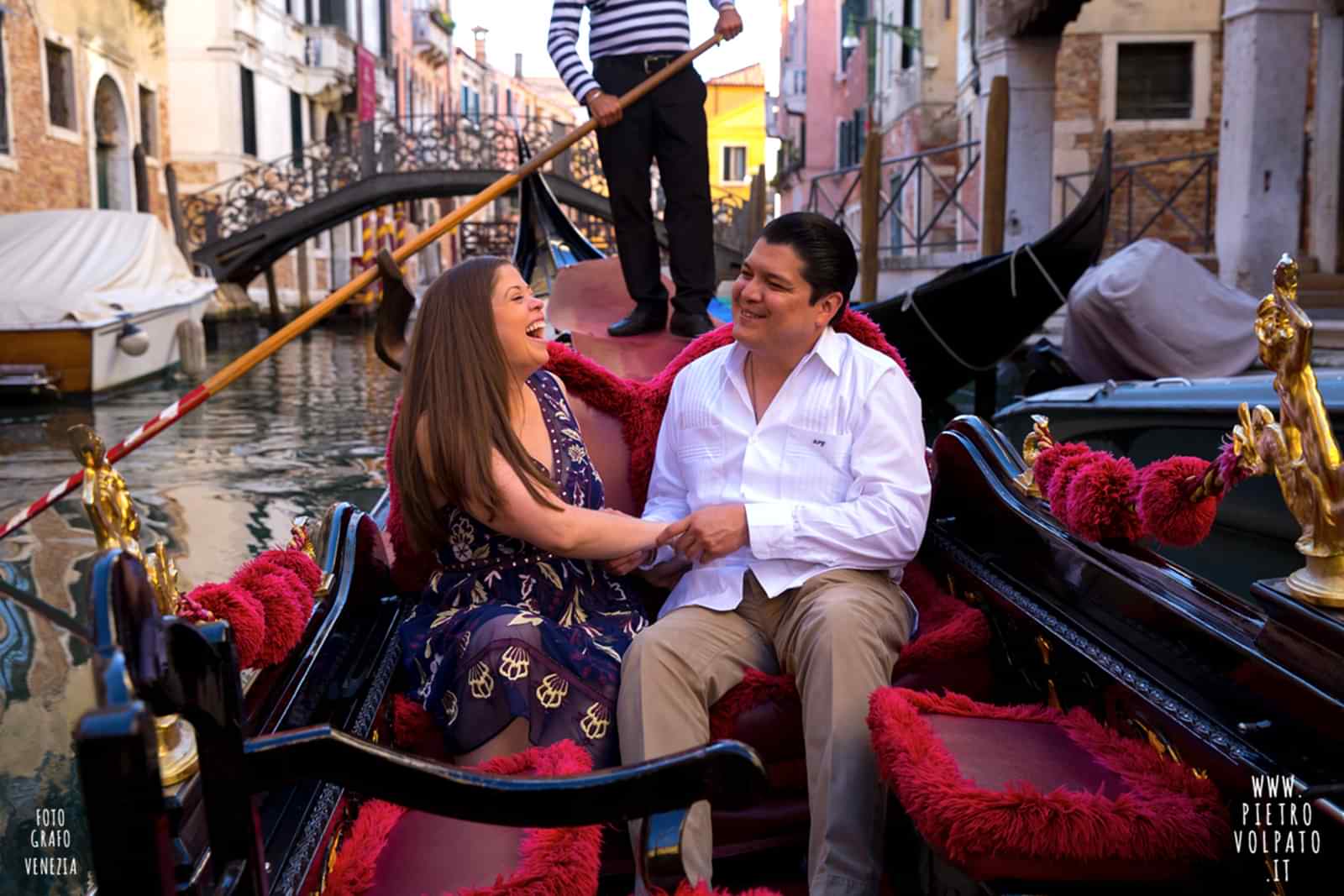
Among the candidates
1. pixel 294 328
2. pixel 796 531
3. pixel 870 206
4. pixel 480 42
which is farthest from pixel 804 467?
pixel 480 42

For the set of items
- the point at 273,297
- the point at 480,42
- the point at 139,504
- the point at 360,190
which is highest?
the point at 480,42

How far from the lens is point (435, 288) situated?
1.21 metres

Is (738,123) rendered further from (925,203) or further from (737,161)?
(925,203)

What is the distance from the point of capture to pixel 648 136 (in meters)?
2.48

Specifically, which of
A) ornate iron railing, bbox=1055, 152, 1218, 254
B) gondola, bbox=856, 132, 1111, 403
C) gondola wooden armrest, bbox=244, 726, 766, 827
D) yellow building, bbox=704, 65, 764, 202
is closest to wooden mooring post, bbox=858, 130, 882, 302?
ornate iron railing, bbox=1055, 152, 1218, 254

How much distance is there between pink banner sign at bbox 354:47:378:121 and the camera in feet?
48.3

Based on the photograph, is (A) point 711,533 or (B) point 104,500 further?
(A) point 711,533

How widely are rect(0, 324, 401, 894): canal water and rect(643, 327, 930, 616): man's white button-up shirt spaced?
642mm

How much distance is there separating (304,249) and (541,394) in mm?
12691

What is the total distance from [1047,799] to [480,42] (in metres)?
33.5

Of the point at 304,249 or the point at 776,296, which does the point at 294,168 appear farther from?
the point at 776,296

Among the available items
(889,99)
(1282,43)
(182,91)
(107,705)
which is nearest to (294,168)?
(182,91)

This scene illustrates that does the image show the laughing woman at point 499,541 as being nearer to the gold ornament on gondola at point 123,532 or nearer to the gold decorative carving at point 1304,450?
the gold ornament on gondola at point 123,532

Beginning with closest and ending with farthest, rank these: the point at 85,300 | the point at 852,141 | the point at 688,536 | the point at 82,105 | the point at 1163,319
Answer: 1. the point at 688,536
2. the point at 1163,319
3. the point at 85,300
4. the point at 82,105
5. the point at 852,141
